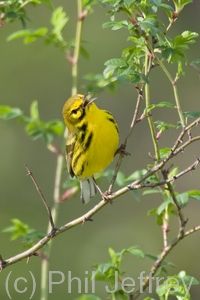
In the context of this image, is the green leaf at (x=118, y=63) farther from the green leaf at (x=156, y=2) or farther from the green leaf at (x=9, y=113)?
the green leaf at (x=9, y=113)

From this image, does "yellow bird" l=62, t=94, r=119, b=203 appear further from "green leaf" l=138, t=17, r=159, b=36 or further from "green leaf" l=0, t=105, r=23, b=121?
"green leaf" l=138, t=17, r=159, b=36

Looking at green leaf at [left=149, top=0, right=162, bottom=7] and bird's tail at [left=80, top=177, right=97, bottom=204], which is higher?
green leaf at [left=149, top=0, right=162, bottom=7]

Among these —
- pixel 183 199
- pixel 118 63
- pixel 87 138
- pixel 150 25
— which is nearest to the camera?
pixel 150 25

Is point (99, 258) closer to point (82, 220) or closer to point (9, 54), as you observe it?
point (9, 54)

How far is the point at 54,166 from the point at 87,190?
4.06 meters

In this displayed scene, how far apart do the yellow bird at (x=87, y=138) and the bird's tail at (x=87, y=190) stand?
0.01 metres

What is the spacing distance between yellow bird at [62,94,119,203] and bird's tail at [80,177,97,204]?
1 cm

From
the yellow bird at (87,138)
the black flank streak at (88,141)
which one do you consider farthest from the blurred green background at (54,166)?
the black flank streak at (88,141)

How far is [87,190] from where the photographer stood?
179 inches

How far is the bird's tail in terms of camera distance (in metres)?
4.48

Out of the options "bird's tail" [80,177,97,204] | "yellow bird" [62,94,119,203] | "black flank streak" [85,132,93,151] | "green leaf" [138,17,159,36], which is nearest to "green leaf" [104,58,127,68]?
"green leaf" [138,17,159,36]

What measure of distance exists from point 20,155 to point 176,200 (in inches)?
227

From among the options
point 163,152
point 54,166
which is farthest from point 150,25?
point 54,166

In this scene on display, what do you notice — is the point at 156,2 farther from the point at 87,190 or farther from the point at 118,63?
the point at 87,190
